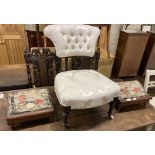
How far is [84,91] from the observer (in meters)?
1.39

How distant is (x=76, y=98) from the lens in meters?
1.34

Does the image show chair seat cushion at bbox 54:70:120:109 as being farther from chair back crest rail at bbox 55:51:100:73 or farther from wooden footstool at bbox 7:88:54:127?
chair back crest rail at bbox 55:51:100:73

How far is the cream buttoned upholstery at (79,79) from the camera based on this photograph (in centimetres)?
137

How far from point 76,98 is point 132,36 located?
1456 mm

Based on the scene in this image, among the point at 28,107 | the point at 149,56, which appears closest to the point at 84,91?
the point at 28,107

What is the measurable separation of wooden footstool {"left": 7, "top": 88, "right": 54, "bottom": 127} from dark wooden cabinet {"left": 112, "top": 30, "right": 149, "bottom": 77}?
1.40 meters

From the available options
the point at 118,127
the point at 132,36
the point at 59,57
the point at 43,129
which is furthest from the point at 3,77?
the point at 132,36

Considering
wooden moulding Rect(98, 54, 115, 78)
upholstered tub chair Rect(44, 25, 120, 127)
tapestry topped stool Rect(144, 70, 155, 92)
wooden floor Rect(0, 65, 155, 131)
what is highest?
upholstered tub chair Rect(44, 25, 120, 127)

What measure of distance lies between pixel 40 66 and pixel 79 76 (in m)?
0.56

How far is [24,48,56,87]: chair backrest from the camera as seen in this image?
1820 mm

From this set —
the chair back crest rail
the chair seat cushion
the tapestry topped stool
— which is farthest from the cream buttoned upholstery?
the tapestry topped stool

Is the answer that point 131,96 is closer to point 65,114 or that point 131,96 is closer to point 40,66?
point 65,114

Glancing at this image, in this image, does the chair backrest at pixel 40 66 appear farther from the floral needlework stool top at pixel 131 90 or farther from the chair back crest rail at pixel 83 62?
the floral needlework stool top at pixel 131 90

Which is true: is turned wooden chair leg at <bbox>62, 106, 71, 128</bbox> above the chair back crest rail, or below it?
below
